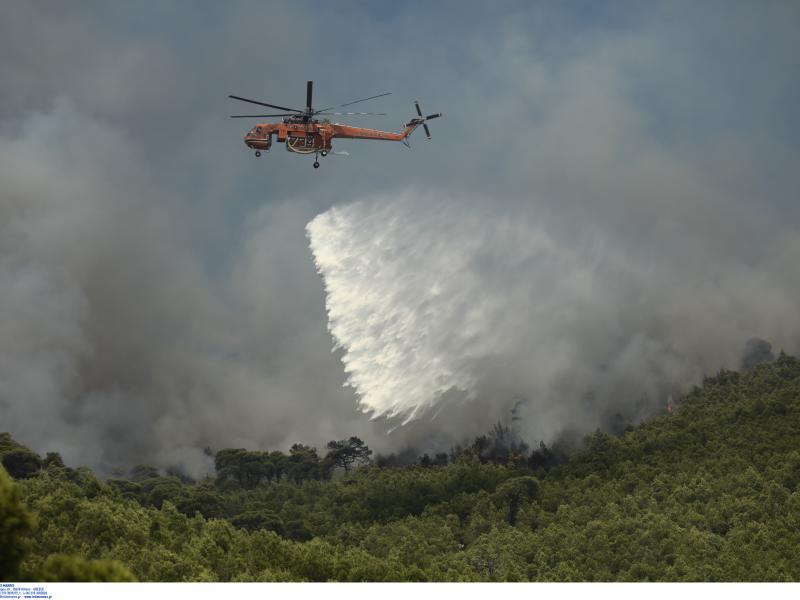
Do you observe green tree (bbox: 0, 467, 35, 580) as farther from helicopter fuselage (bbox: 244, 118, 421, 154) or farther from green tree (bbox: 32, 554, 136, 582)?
helicopter fuselage (bbox: 244, 118, 421, 154)

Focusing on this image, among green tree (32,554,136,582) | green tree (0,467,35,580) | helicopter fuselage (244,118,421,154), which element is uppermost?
helicopter fuselage (244,118,421,154)

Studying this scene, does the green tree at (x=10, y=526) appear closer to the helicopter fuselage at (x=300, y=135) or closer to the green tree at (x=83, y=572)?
the green tree at (x=83, y=572)

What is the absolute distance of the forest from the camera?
6862cm

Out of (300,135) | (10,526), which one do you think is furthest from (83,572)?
(300,135)

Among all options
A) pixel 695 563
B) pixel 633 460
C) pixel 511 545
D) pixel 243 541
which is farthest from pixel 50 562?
pixel 633 460

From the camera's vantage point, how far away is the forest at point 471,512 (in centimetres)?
6862

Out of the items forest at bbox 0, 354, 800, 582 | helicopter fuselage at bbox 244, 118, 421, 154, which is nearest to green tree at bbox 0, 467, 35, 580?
forest at bbox 0, 354, 800, 582

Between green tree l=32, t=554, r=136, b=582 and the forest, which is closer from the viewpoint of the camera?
green tree l=32, t=554, r=136, b=582

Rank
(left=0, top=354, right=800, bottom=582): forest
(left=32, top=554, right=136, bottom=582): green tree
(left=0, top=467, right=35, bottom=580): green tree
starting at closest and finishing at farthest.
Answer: (left=32, top=554, right=136, bottom=582): green tree → (left=0, top=467, right=35, bottom=580): green tree → (left=0, top=354, right=800, bottom=582): forest

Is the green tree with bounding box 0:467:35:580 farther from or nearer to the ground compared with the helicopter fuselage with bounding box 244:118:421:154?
nearer to the ground

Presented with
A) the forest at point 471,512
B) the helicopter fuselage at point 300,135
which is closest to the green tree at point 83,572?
the forest at point 471,512

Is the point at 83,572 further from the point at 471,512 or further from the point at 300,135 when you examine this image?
the point at 471,512

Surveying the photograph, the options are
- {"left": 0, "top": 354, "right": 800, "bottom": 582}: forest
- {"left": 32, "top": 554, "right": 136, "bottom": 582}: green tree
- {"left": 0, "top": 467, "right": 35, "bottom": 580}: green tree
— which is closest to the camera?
{"left": 32, "top": 554, "right": 136, "bottom": 582}: green tree
